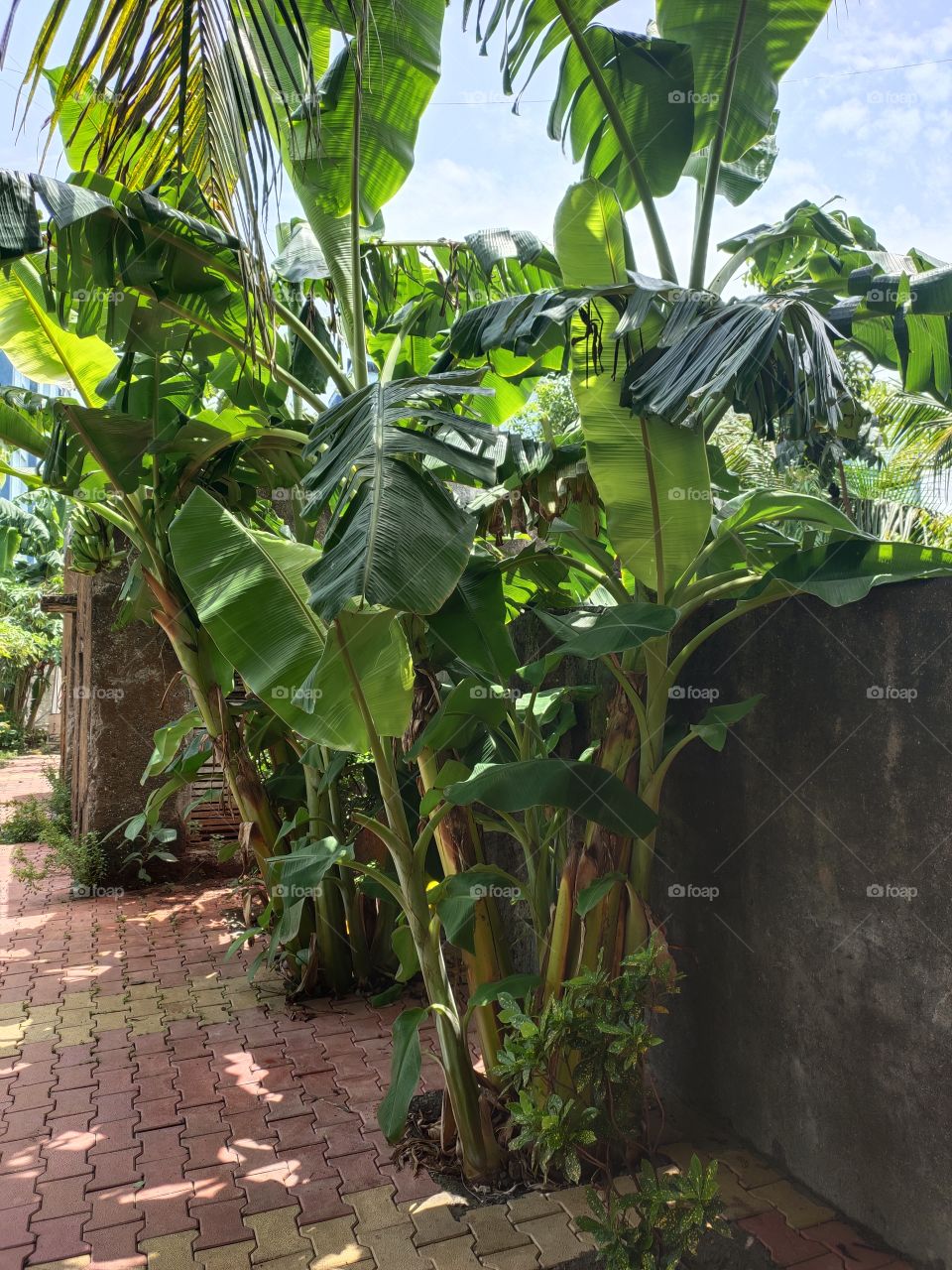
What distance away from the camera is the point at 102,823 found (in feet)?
25.5

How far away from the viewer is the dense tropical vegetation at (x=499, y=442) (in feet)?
7.91

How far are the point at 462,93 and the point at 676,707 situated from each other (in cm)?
246

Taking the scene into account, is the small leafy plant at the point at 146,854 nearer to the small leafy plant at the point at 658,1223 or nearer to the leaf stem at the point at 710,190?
the small leafy plant at the point at 658,1223

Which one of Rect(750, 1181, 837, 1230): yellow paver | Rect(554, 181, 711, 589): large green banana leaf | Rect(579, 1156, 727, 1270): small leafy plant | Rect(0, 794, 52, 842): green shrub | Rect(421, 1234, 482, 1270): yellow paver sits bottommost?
Rect(0, 794, 52, 842): green shrub

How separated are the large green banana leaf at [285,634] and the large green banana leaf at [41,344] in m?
1.55

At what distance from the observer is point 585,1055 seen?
2.94 metres

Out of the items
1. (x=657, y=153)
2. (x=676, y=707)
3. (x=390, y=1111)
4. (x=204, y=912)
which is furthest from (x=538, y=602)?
(x=204, y=912)

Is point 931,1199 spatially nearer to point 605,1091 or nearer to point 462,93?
point 605,1091

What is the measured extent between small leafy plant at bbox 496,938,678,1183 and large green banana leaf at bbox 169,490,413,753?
102cm

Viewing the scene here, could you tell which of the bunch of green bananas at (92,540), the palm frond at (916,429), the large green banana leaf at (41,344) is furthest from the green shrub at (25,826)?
the palm frond at (916,429)

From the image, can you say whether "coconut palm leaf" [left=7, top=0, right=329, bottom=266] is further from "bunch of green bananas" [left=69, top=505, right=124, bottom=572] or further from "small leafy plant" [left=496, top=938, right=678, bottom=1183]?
"bunch of green bananas" [left=69, top=505, right=124, bottom=572]

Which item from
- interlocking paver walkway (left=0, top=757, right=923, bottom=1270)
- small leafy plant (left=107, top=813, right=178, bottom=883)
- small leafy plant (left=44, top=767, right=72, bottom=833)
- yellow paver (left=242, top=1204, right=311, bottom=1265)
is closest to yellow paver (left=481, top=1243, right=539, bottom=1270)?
interlocking paver walkway (left=0, top=757, right=923, bottom=1270)

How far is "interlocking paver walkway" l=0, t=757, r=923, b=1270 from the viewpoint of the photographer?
289 centimetres

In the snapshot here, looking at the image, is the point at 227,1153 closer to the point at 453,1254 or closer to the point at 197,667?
the point at 453,1254
